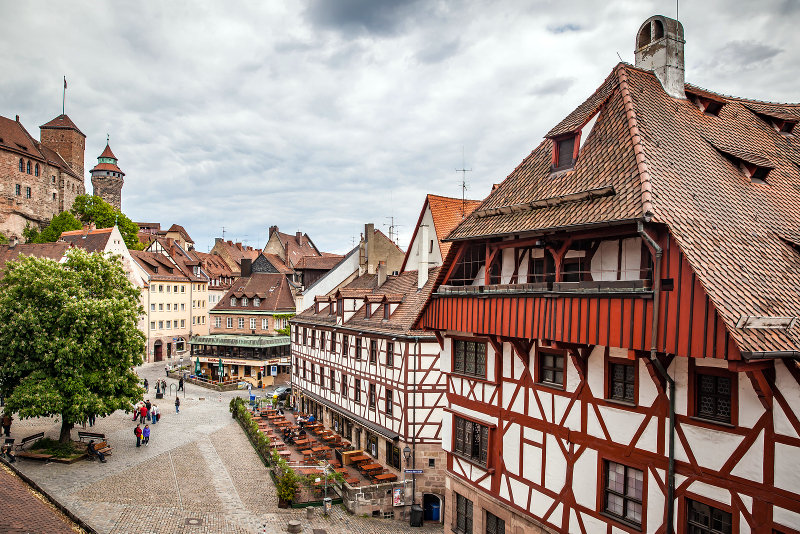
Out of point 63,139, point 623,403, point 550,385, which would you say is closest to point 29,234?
point 63,139

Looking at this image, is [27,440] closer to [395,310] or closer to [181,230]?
[395,310]

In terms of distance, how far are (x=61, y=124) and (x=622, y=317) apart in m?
113

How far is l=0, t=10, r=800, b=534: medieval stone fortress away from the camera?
25.8ft

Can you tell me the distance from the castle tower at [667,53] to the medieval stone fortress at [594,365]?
0.13 feet

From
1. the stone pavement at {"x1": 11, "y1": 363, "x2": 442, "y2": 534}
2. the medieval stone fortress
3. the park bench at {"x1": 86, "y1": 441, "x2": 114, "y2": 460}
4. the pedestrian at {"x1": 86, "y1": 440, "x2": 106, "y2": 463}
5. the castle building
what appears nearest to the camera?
the medieval stone fortress

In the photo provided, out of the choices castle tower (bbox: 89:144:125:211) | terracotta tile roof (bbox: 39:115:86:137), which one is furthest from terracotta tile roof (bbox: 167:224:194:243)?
terracotta tile roof (bbox: 39:115:86:137)

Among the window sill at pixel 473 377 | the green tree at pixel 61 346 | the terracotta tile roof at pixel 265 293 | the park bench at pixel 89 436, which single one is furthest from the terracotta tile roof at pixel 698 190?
the terracotta tile roof at pixel 265 293

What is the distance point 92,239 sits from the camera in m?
56.4

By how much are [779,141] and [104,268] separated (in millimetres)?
27326

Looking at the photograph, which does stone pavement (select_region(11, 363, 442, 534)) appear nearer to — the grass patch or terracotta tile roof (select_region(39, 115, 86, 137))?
the grass patch

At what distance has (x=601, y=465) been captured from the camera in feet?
33.4

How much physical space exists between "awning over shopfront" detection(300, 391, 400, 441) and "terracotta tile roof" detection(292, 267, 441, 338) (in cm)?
449

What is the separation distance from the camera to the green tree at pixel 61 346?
2259 cm

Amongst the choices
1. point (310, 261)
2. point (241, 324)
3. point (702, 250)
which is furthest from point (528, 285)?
point (241, 324)
